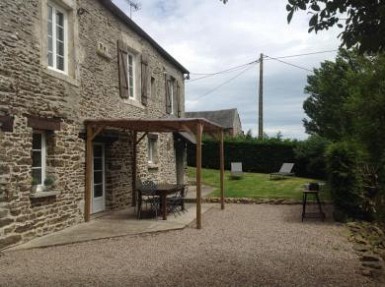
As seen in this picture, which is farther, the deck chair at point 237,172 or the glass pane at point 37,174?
the deck chair at point 237,172

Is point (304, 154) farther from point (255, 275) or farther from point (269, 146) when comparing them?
point (255, 275)

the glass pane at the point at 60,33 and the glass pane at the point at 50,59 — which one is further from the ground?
the glass pane at the point at 60,33

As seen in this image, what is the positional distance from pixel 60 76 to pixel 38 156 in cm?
172

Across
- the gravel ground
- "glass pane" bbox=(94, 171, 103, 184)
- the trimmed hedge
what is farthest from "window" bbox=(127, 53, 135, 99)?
the trimmed hedge

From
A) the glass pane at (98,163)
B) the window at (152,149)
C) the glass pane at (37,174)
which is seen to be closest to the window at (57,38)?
the glass pane at (37,174)

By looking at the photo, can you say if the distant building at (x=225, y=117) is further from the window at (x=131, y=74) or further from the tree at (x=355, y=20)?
the tree at (x=355, y=20)

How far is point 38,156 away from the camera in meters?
9.66

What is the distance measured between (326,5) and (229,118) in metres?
39.7

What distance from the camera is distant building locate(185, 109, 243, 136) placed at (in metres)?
43.6

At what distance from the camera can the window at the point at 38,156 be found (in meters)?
9.52

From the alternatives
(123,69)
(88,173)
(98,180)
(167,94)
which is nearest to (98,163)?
(98,180)

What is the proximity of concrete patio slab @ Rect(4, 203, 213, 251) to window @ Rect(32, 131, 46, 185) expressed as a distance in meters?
1.18

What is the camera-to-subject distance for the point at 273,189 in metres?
18.3

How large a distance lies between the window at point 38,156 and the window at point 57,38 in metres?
1.52
